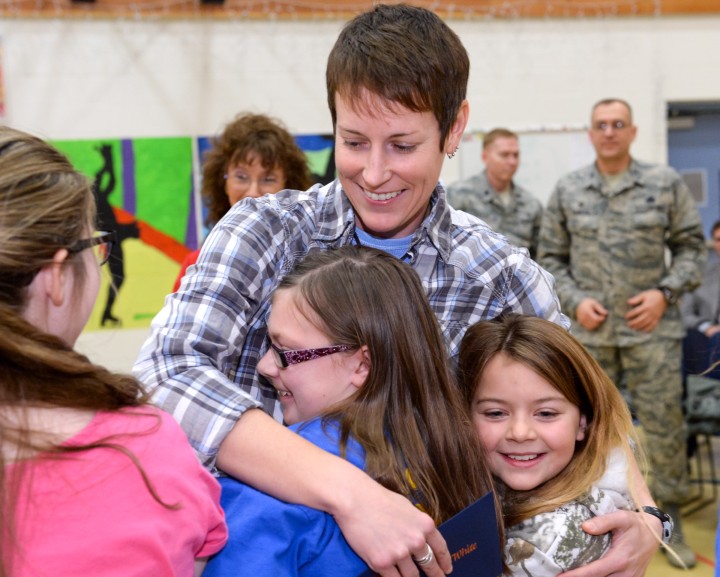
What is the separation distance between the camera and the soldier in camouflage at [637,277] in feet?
13.5

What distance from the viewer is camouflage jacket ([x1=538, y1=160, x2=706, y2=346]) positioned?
4.17 m

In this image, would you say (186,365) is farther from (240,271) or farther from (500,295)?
(500,295)

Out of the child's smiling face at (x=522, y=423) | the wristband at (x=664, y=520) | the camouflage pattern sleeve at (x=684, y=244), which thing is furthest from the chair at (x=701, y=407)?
the child's smiling face at (x=522, y=423)

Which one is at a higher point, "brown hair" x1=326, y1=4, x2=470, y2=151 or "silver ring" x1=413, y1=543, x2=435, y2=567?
"brown hair" x1=326, y1=4, x2=470, y2=151

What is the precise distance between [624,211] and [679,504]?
1.57 m

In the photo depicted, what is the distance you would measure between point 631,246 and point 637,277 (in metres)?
0.16

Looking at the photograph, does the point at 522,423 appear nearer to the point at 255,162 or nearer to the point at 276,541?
the point at 276,541

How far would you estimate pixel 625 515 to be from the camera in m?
1.47

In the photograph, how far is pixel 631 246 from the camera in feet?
13.8

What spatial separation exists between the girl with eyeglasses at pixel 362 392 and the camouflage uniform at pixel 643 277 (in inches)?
117

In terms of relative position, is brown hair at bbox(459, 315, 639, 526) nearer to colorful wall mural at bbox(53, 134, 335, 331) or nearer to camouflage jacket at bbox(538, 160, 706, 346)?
camouflage jacket at bbox(538, 160, 706, 346)

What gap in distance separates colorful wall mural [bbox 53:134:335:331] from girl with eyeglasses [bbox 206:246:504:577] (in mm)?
3975

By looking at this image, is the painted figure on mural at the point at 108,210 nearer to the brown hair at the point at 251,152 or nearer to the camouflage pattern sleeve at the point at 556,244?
the brown hair at the point at 251,152

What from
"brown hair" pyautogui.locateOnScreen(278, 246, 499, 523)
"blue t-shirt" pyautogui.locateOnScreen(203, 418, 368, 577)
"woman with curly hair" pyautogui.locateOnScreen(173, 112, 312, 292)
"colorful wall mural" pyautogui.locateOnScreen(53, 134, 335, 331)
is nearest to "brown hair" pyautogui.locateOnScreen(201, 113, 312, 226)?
"woman with curly hair" pyautogui.locateOnScreen(173, 112, 312, 292)
